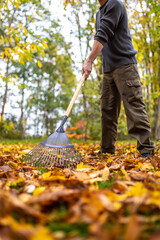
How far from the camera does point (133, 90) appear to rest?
2.44 metres

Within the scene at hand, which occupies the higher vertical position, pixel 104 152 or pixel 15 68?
pixel 15 68

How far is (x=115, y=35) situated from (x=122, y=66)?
395 mm

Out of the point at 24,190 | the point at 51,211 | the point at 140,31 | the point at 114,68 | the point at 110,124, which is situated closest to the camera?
the point at 51,211

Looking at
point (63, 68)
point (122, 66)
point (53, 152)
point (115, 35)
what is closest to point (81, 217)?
point (53, 152)

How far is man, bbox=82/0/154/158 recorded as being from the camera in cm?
241

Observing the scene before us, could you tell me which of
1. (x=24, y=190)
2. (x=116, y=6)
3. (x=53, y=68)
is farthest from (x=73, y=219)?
(x=53, y=68)

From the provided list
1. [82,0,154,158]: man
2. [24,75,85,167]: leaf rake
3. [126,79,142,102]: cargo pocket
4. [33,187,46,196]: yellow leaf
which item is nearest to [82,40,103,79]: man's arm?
[82,0,154,158]: man

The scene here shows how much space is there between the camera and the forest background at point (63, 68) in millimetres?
5254

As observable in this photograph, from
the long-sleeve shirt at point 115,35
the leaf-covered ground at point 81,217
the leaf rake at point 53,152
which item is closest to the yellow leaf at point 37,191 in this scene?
the leaf-covered ground at point 81,217

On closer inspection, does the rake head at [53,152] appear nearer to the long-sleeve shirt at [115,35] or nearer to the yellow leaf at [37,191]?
the yellow leaf at [37,191]

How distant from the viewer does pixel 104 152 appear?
2.96 m

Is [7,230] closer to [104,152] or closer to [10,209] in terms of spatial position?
[10,209]

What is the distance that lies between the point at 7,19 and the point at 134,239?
1159 centimetres

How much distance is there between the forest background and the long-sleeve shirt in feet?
3.08
